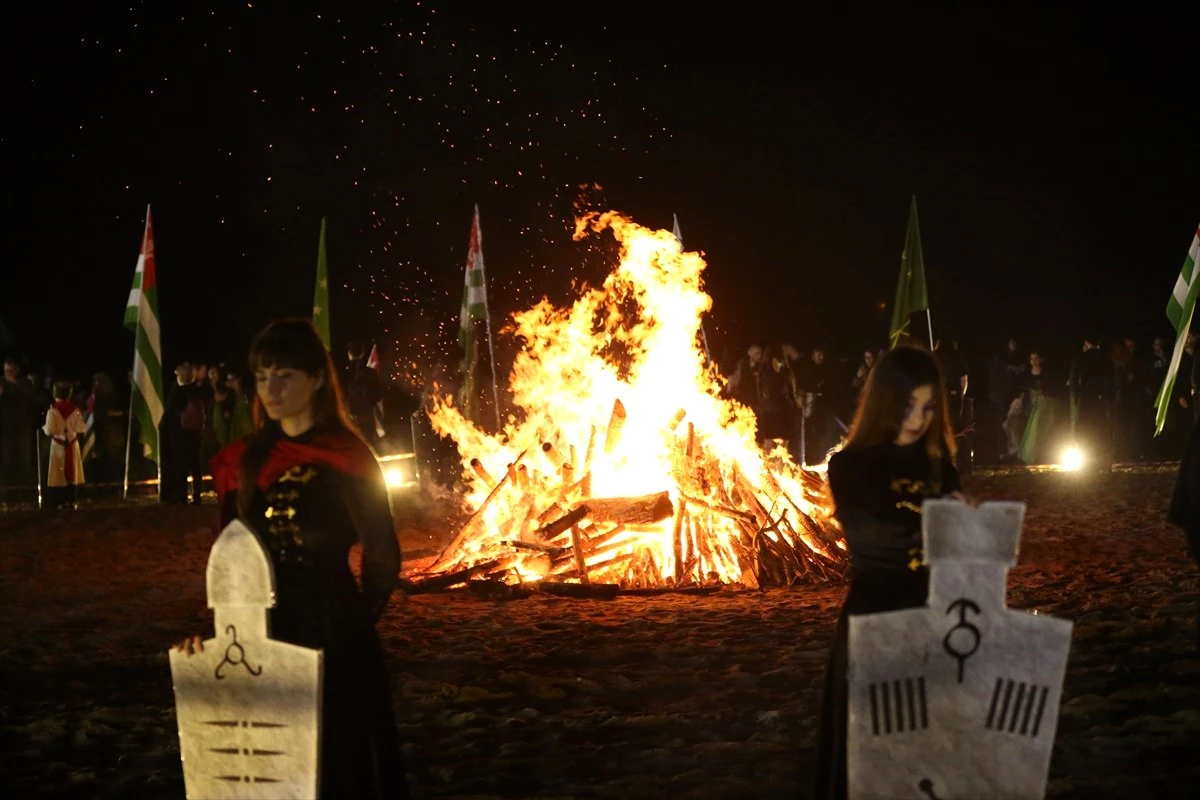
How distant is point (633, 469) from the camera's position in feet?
38.3

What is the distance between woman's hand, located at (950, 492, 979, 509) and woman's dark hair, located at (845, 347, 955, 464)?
30cm

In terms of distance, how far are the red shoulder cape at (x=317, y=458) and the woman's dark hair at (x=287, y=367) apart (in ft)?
0.12

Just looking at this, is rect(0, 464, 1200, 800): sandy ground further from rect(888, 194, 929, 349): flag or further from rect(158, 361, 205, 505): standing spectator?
rect(888, 194, 929, 349): flag

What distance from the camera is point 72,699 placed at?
6.99 metres

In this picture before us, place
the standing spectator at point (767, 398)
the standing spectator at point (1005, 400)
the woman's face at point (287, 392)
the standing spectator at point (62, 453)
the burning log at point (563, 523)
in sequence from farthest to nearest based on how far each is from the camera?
the standing spectator at point (1005, 400)
the standing spectator at point (767, 398)
the standing spectator at point (62, 453)
the burning log at point (563, 523)
the woman's face at point (287, 392)

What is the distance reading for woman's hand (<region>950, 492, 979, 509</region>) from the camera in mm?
3651

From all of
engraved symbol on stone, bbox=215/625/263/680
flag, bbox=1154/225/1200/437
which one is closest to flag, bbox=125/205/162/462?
flag, bbox=1154/225/1200/437

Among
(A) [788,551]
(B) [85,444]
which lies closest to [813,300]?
(B) [85,444]

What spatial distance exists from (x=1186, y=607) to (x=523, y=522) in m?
5.22

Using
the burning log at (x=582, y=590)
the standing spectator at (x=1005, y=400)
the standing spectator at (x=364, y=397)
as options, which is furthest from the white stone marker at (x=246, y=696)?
the standing spectator at (x=1005, y=400)

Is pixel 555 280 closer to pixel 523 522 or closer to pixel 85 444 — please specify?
pixel 85 444

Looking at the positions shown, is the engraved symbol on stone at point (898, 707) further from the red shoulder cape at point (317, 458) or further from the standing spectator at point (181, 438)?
the standing spectator at point (181, 438)

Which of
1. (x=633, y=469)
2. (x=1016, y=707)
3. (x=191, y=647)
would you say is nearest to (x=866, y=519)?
(x=1016, y=707)

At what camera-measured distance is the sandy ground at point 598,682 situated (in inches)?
216
